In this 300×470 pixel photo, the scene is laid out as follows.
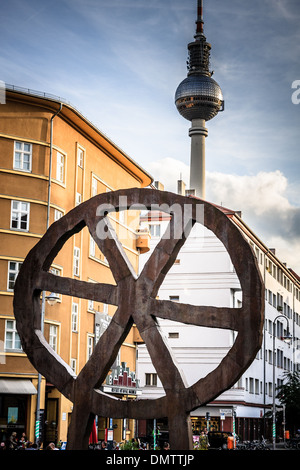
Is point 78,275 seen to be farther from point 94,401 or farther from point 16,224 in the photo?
point 94,401

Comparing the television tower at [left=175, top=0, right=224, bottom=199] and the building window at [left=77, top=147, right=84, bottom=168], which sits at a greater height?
the television tower at [left=175, top=0, right=224, bottom=199]

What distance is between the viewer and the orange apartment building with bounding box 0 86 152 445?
43.6 m

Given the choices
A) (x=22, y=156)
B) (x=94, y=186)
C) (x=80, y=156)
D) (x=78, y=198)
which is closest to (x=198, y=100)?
(x=94, y=186)

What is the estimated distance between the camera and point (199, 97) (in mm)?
137875

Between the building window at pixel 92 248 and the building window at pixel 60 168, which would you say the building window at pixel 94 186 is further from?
the building window at pixel 60 168

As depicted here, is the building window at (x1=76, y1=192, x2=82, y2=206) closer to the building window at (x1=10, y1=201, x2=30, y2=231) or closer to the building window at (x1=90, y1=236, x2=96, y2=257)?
the building window at (x1=90, y1=236, x2=96, y2=257)

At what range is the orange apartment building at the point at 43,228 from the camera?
43562mm

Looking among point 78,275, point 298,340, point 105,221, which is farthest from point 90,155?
point 298,340

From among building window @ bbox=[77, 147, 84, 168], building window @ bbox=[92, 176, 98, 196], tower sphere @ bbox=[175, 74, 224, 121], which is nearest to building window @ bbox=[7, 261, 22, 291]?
building window @ bbox=[77, 147, 84, 168]

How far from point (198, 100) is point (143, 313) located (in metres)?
120

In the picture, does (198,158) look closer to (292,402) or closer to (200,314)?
(292,402)

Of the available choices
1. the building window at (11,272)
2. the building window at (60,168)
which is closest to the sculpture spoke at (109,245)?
the building window at (11,272)

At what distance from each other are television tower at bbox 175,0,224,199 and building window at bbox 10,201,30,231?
306 ft

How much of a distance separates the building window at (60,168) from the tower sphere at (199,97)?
9232cm
